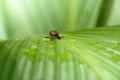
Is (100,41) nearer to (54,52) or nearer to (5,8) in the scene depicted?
(54,52)

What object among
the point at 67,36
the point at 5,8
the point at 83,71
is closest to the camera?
the point at 83,71

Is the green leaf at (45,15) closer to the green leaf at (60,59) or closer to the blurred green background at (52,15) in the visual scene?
the blurred green background at (52,15)

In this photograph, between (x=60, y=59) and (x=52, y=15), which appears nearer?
(x=60, y=59)

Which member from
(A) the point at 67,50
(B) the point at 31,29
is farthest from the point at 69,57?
(B) the point at 31,29

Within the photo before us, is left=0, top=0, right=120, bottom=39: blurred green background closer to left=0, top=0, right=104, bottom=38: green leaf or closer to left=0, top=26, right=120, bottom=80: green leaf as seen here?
left=0, top=0, right=104, bottom=38: green leaf

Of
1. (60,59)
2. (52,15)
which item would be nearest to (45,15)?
(52,15)

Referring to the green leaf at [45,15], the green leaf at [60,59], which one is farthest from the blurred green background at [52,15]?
the green leaf at [60,59]

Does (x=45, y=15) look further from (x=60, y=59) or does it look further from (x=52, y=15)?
(x=60, y=59)
